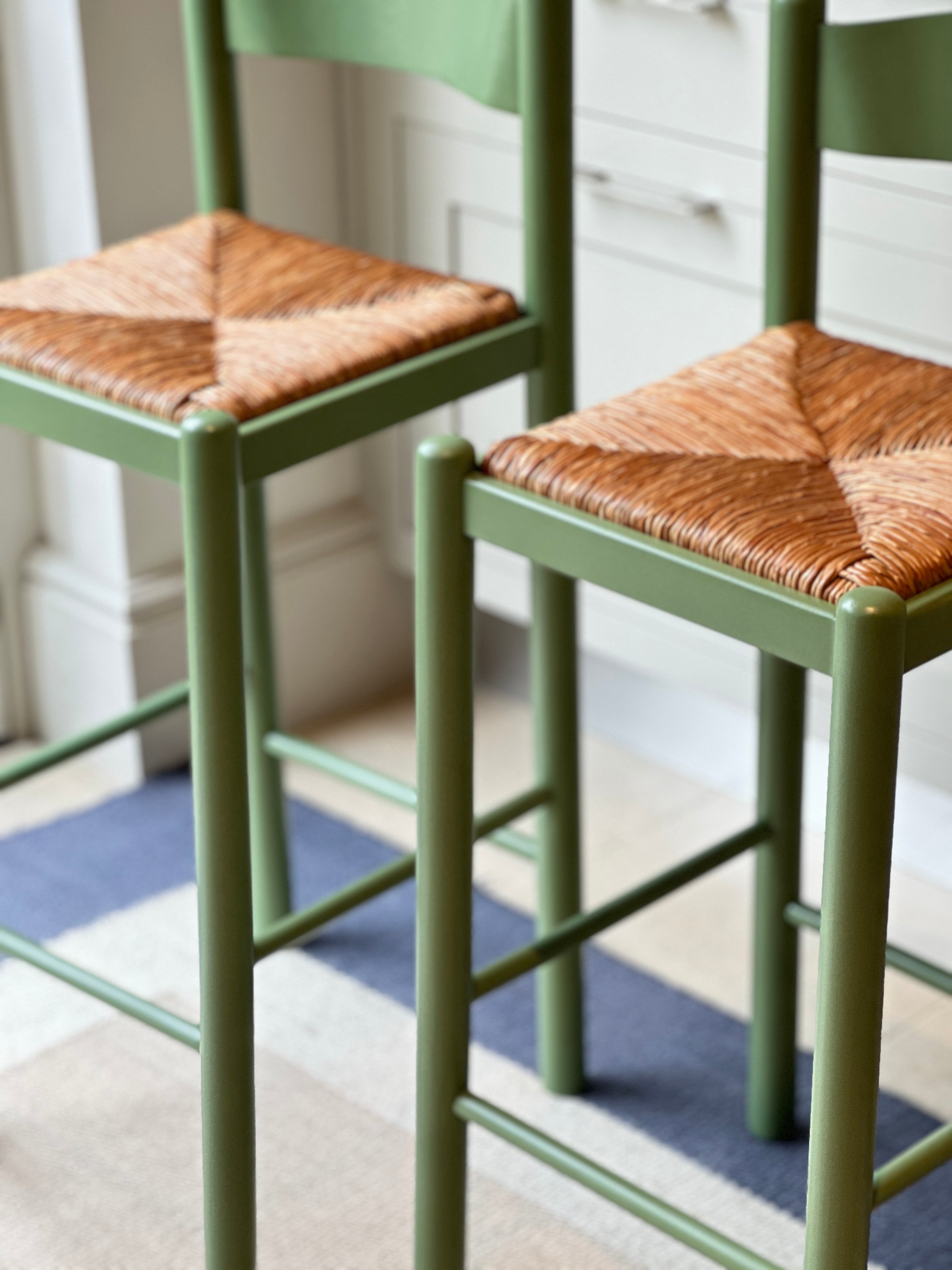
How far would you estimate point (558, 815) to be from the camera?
5.04 ft

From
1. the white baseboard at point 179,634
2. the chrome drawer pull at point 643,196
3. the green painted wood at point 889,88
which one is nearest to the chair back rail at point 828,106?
the green painted wood at point 889,88

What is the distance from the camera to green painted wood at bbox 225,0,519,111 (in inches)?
52.0

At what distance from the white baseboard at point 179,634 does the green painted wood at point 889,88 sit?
1049mm

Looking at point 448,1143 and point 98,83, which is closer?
point 448,1143

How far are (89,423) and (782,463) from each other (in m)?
0.46

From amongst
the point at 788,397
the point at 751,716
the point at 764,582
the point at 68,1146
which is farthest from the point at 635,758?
the point at 764,582

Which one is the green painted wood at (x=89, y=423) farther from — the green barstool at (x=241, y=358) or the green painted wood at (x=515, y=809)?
the green painted wood at (x=515, y=809)

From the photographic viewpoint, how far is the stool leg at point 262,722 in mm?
1677

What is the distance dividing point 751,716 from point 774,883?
22.7 inches

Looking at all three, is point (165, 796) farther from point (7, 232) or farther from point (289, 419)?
point (289, 419)

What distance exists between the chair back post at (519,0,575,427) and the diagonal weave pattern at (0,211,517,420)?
0.12 ft

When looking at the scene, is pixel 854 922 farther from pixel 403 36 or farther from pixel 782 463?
pixel 403 36

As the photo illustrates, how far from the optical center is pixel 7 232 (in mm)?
2018

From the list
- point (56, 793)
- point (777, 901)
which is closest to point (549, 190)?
point (777, 901)
